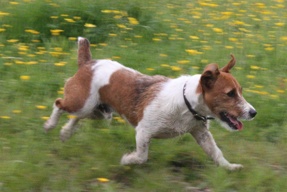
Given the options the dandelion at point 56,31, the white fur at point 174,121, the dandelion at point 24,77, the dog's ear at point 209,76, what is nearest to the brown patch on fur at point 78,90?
the white fur at point 174,121

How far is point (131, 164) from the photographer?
5.46 m

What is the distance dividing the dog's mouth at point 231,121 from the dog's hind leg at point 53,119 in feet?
5.83

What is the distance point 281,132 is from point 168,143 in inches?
46.6

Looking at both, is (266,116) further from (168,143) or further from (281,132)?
(168,143)

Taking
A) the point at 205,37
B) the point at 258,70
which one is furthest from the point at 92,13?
the point at 258,70

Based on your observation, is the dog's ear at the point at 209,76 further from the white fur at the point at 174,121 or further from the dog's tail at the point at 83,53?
the dog's tail at the point at 83,53

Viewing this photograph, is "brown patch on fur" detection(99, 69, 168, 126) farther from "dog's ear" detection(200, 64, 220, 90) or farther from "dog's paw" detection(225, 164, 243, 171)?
"dog's paw" detection(225, 164, 243, 171)

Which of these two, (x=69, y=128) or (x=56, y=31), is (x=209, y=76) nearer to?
(x=69, y=128)

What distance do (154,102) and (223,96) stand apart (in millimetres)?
679

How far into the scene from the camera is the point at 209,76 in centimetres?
497

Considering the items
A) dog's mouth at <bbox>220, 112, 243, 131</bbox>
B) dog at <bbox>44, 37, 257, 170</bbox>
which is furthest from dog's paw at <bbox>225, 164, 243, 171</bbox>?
dog's mouth at <bbox>220, 112, 243, 131</bbox>

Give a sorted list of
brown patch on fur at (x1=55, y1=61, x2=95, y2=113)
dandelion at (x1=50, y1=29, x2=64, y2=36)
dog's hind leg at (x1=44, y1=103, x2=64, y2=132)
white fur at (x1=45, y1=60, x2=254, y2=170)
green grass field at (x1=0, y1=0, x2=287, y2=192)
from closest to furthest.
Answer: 1. white fur at (x1=45, y1=60, x2=254, y2=170)
2. green grass field at (x1=0, y1=0, x2=287, y2=192)
3. brown patch on fur at (x1=55, y1=61, x2=95, y2=113)
4. dog's hind leg at (x1=44, y1=103, x2=64, y2=132)
5. dandelion at (x1=50, y1=29, x2=64, y2=36)

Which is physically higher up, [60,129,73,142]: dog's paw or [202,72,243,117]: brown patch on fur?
[202,72,243,117]: brown patch on fur

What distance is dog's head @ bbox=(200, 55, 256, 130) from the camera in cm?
501
